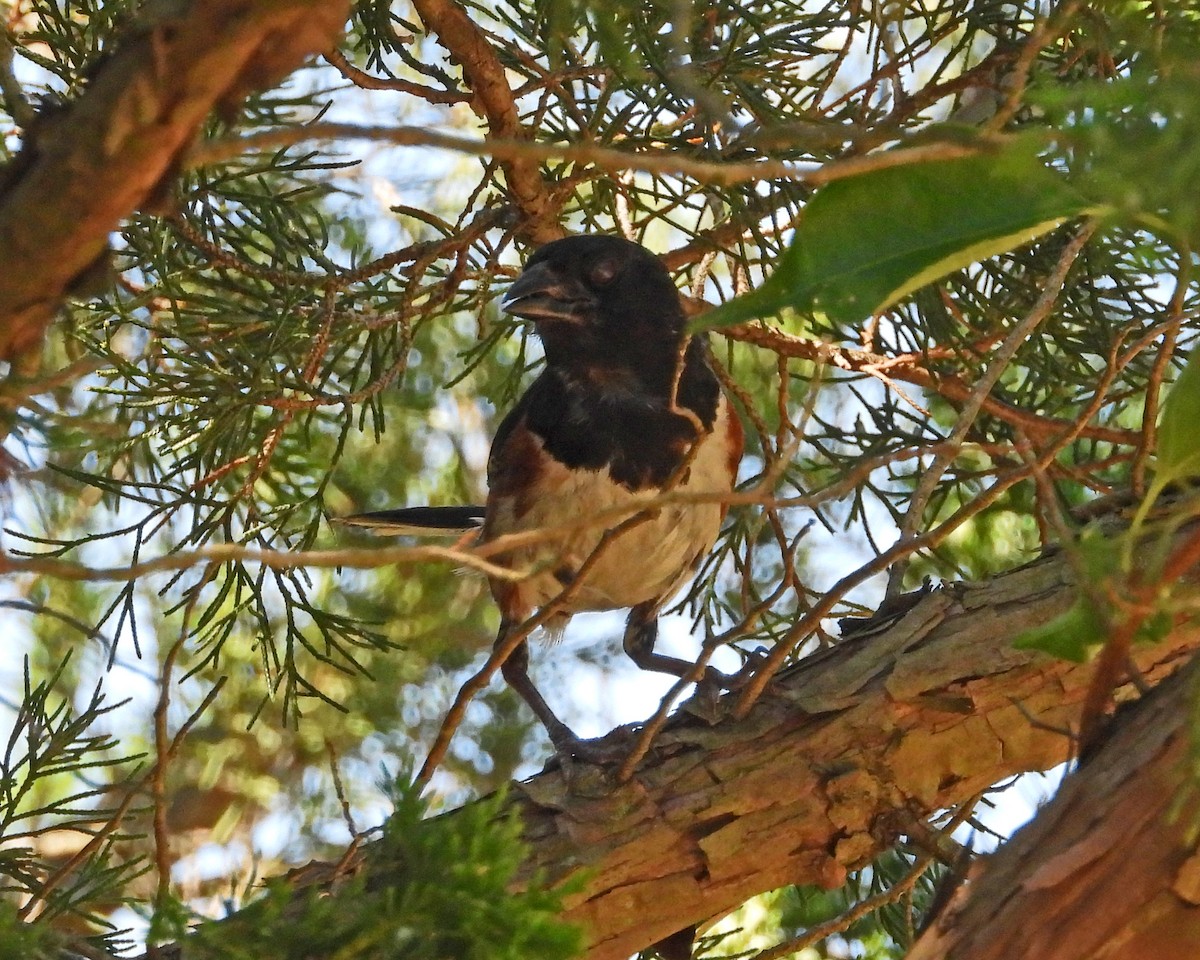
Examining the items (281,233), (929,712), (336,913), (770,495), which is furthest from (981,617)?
(281,233)

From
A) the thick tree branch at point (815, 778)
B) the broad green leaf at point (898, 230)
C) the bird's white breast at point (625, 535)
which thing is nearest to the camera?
the broad green leaf at point (898, 230)

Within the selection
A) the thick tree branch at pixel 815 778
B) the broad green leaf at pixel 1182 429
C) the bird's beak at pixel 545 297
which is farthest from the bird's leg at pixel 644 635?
the broad green leaf at pixel 1182 429

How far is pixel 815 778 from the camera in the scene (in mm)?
2094

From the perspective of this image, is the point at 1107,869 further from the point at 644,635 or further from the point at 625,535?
the point at 644,635

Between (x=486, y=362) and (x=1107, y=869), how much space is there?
10.5 ft

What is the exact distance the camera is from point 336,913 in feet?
4.74

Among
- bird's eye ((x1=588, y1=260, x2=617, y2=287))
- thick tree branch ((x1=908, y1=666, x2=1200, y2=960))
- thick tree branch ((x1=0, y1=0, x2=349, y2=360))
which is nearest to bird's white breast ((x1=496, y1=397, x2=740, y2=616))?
bird's eye ((x1=588, y1=260, x2=617, y2=287))

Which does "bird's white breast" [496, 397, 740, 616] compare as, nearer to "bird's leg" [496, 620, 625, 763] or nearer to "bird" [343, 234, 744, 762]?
"bird" [343, 234, 744, 762]

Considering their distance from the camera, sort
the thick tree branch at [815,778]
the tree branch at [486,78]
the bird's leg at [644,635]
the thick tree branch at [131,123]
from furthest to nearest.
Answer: the bird's leg at [644,635] → the tree branch at [486,78] → the thick tree branch at [815,778] → the thick tree branch at [131,123]

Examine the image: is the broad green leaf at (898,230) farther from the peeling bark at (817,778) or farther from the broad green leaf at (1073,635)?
the peeling bark at (817,778)

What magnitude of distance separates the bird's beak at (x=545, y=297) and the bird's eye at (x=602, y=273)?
33 mm

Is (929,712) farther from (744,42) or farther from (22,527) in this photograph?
(22,527)

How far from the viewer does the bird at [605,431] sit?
9.70 feet

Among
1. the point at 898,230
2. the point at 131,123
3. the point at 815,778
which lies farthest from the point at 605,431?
the point at 131,123
